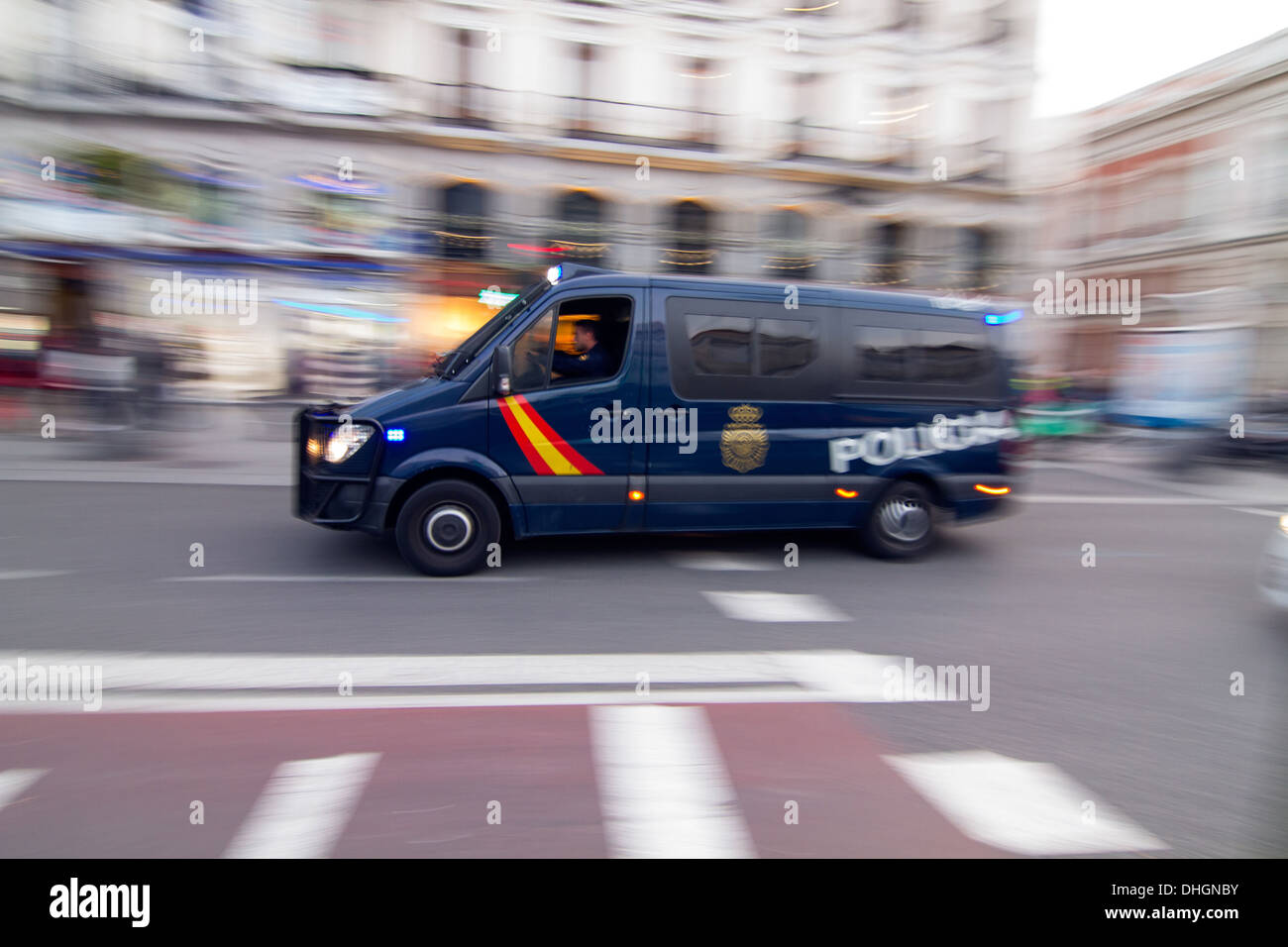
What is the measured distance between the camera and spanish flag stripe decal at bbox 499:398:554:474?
251 inches

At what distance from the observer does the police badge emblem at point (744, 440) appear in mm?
6887

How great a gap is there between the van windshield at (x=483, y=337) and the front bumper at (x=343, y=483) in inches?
28.1

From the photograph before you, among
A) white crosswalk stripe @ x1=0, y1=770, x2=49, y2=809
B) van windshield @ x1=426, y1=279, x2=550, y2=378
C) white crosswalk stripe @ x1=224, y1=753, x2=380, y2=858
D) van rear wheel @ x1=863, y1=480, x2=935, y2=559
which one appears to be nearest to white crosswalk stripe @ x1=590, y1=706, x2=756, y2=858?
white crosswalk stripe @ x1=224, y1=753, x2=380, y2=858

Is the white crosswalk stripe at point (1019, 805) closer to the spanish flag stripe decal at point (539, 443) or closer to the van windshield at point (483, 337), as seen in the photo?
the spanish flag stripe decal at point (539, 443)

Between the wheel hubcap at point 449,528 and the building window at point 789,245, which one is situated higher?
the building window at point 789,245

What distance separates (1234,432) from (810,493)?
12264mm

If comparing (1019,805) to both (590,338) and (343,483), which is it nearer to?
(590,338)

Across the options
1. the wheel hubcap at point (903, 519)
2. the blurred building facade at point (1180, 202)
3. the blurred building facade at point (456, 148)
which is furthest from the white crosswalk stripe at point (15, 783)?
the blurred building facade at point (1180, 202)

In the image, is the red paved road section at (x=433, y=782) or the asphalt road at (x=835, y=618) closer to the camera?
the red paved road section at (x=433, y=782)

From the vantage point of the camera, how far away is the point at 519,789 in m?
3.41

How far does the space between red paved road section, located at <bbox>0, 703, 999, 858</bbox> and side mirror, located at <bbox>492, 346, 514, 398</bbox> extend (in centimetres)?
278

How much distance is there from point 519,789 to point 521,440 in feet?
11.0
